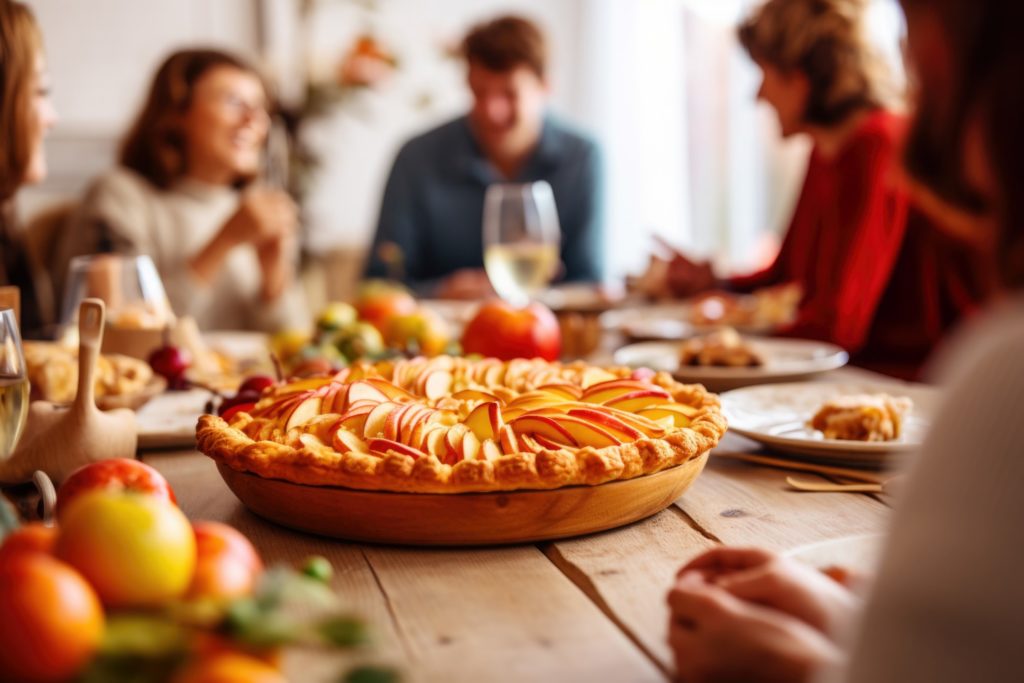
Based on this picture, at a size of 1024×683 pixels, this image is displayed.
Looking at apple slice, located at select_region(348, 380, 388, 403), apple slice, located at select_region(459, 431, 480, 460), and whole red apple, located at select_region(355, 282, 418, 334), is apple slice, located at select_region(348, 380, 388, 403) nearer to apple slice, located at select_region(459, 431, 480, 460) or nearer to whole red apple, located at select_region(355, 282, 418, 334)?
apple slice, located at select_region(459, 431, 480, 460)

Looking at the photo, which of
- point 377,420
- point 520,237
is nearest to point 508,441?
point 377,420

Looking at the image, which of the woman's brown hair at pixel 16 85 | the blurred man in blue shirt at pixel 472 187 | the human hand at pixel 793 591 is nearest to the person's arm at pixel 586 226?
the blurred man in blue shirt at pixel 472 187

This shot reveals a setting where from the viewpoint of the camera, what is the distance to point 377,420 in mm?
982

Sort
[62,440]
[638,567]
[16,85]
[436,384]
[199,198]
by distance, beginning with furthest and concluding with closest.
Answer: [199,198], [16,85], [436,384], [62,440], [638,567]

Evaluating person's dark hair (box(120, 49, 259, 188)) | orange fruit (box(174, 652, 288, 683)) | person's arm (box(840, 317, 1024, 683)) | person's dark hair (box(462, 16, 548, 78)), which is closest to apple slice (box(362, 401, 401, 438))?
orange fruit (box(174, 652, 288, 683))

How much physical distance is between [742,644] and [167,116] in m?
2.86

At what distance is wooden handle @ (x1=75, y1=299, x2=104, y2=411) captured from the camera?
3.02 feet

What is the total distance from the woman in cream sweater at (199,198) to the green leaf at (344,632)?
7.71 ft

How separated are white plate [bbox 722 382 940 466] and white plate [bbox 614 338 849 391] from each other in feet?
0.43

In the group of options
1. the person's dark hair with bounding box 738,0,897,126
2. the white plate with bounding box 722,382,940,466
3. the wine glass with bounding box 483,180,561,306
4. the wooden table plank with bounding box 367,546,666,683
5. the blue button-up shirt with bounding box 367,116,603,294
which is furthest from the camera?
the blue button-up shirt with bounding box 367,116,603,294

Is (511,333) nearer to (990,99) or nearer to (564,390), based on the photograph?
(564,390)

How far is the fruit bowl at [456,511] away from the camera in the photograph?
0.88 metres

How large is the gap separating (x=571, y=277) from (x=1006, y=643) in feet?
10.6

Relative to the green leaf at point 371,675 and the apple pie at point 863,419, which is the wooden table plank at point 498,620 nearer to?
the green leaf at point 371,675
